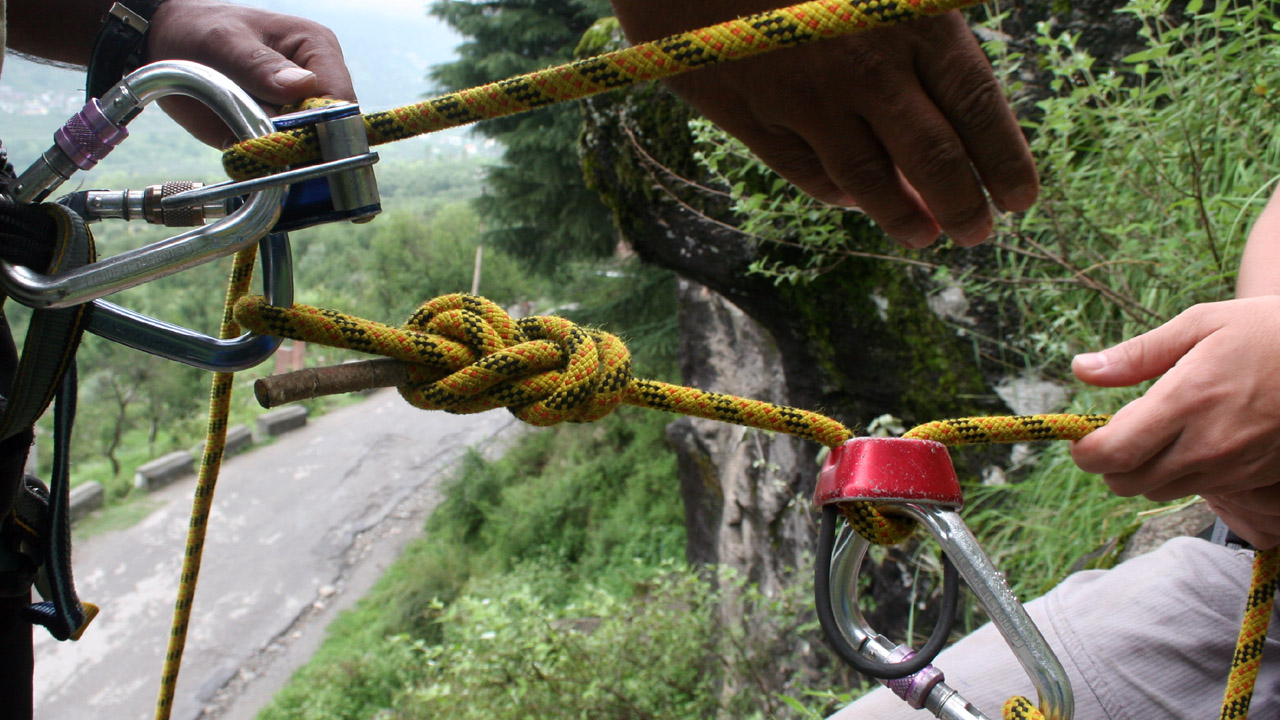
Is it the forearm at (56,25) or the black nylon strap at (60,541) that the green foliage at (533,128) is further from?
the black nylon strap at (60,541)

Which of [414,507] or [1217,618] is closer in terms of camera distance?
[1217,618]

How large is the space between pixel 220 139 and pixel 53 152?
1.03 feet

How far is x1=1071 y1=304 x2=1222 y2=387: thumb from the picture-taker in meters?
0.78

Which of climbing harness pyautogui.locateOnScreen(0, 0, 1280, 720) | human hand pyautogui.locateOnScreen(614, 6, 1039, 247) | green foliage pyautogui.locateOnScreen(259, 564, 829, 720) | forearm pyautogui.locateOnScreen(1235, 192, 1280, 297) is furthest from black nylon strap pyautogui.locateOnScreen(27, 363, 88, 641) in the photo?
green foliage pyautogui.locateOnScreen(259, 564, 829, 720)

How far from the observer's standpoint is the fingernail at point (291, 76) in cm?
73

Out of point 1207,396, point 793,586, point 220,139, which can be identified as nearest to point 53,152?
point 220,139

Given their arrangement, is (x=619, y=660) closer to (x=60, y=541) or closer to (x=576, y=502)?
(x=60, y=541)

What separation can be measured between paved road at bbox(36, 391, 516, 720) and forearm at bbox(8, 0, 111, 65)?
317 inches

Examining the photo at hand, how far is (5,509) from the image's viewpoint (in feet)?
2.27

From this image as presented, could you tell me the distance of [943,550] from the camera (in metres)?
0.67

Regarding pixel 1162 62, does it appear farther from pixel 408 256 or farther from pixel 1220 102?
pixel 408 256

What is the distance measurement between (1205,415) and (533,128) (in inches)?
252

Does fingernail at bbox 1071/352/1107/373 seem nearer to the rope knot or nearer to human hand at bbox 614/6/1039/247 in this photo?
human hand at bbox 614/6/1039/247

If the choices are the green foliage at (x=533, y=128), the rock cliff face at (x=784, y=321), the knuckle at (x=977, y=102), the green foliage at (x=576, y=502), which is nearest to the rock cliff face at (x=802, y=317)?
the rock cliff face at (x=784, y=321)
